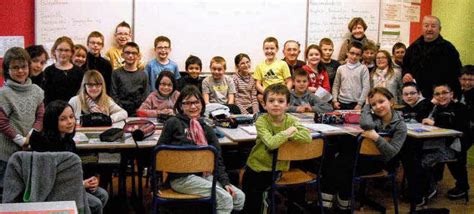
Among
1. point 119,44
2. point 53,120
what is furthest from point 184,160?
point 119,44

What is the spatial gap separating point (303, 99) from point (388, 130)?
1241 millimetres

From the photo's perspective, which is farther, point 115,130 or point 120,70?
point 120,70

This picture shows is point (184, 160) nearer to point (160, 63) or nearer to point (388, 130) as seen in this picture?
point (388, 130)

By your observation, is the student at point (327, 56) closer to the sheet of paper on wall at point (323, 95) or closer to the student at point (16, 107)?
the sheet of paper on wall at point (323, 95)

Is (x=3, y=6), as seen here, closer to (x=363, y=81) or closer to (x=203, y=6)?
(x=203, y=6)

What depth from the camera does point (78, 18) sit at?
233 inches

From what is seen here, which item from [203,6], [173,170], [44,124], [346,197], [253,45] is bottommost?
[346,197]

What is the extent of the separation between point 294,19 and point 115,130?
3.60 m

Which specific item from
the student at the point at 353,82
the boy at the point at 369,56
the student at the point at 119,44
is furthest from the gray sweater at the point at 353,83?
the student at the point at 119,44

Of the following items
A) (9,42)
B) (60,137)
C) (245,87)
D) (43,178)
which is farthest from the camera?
(245,87)

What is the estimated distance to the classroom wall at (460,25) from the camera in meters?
6.68

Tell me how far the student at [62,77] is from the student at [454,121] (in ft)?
10.1

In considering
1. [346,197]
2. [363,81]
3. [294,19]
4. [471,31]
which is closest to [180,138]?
[346,197]

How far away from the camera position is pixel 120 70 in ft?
17.8
